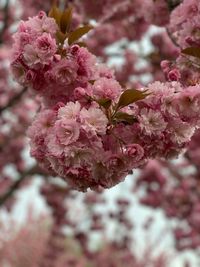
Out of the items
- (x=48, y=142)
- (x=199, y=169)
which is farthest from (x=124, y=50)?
(x=48, y=142)

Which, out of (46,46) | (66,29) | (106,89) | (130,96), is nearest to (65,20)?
(66,29)

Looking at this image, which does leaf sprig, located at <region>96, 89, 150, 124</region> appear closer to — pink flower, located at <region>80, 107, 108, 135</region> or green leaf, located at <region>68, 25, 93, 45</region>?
pink flower, located at <region>80, 107, 108, 135</region>

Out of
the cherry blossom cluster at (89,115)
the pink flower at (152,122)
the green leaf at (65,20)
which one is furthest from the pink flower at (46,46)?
the pink flower at (152,122)

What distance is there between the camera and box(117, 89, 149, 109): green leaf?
1.73m

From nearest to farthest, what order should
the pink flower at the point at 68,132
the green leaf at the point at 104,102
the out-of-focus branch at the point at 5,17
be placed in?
the pink flower at the point at 68,132 → the green leaf at the point at 104,102 → the out-of-focus branch at the point at 5,17

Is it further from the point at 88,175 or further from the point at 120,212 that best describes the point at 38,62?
the point at 120,212

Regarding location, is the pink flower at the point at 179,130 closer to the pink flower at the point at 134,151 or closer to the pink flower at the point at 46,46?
the pink flower at the point at 134,151

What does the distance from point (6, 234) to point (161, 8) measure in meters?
14.4

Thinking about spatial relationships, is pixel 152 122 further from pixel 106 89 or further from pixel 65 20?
pixel 65 20

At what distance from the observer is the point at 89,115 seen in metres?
1.69

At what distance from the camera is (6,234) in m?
16.4

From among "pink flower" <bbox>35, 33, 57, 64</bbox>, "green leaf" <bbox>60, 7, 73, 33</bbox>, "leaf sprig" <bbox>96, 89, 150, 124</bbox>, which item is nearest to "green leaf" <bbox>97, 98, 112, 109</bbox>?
"leaf sprig" <bbox>96, 89, 150, 124</bbox>

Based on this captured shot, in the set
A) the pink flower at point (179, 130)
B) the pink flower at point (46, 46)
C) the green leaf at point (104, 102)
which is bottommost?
the pink flower at point (179, 130)

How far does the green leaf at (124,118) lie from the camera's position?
1.74 meters
